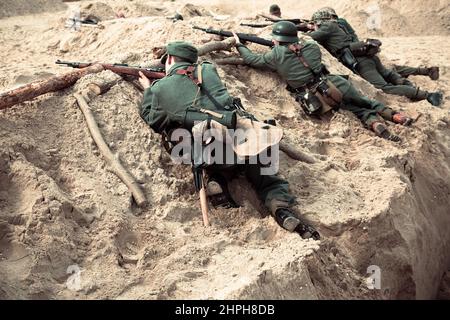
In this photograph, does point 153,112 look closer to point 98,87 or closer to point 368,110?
point 98,87

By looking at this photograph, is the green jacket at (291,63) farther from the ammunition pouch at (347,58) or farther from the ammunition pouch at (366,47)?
the ammunition pouch at (366,47)

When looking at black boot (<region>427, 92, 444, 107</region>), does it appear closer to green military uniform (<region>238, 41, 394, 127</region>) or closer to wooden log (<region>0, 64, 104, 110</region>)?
green military uniform (<region>238, 41, 394, 127</region>)

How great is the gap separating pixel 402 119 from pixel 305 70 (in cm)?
128

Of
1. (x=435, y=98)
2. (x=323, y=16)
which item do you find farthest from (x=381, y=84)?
(x=323, y=16)

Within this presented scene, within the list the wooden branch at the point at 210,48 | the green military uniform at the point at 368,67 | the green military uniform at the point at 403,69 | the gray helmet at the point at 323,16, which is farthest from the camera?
the green military uniform at the point at 403,69

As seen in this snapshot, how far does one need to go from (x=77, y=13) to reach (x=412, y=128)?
16.8 ft

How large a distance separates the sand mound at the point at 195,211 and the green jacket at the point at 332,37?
1.54 metres

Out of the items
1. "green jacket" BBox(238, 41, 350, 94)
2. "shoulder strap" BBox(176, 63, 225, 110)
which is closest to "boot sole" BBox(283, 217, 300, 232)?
"shoulder strap" BBox(176, 63, 225, 110)

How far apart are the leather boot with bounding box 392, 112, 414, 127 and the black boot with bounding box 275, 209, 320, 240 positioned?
8.81 feet

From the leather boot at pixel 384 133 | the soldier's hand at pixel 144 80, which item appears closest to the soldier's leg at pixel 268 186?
the soldier's hand at pixel 144 80

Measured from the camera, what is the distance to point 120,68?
5785 mm

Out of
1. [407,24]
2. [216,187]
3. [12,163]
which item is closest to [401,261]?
[216,187]

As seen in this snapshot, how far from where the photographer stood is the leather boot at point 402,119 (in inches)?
267

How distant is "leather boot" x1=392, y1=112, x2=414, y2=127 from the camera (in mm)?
6781
